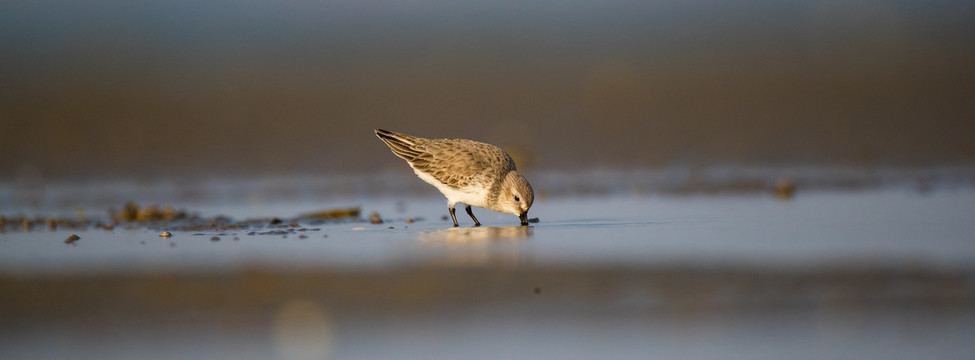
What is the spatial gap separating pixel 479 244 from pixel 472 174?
7.12ft

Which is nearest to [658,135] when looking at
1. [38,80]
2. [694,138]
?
[694,138]

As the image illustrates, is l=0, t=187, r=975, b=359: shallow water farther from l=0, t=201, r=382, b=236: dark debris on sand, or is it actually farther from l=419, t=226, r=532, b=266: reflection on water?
l=0, t=201, r=382, b=236: dark debris on sand

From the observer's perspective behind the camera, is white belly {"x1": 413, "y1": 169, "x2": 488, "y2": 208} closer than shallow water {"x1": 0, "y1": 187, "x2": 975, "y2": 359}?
No

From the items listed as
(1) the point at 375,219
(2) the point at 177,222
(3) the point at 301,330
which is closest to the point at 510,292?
(3) the point at 301,330

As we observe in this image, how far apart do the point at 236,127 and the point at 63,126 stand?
3.06 m

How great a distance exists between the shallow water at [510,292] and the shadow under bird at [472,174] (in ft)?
2.30

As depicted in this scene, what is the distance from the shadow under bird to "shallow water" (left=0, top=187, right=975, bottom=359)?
702mm

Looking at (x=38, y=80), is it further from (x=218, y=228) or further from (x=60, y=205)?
(x=218, y=228)

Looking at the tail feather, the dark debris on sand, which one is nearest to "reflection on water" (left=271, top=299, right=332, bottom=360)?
the dark debris on sand

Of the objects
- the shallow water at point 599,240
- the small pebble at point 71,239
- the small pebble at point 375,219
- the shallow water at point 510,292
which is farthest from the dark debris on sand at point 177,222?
the small pebble at point 71,239

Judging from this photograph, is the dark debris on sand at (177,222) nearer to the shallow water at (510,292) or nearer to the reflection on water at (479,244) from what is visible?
the shallow water at (510,292)

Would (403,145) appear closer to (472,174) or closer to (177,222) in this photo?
(472,174)

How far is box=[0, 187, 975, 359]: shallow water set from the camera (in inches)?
178

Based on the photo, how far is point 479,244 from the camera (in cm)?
792
